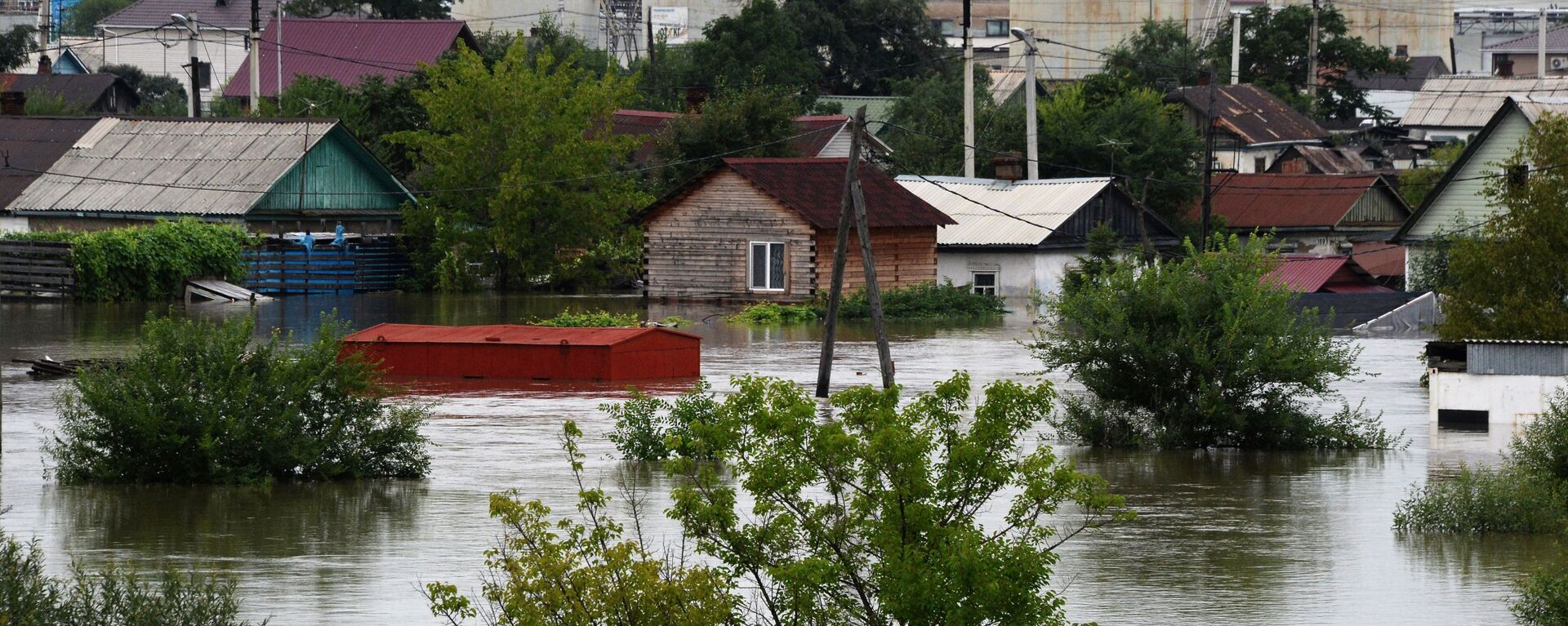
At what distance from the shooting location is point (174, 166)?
187ft

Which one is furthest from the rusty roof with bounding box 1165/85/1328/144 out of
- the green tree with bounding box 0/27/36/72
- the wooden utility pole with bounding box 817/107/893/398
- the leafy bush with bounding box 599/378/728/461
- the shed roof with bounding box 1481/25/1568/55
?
the leafy bush with bounding box 599/378/728/461

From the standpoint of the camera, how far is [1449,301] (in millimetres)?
32250

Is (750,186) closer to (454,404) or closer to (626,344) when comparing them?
(626,344)

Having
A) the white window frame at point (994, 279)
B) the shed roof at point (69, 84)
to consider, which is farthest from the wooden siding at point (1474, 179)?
the shed roof at point (69, 84)

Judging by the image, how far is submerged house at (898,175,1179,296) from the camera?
56.8m

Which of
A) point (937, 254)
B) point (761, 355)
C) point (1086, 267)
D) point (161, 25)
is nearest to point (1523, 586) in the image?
point (761, 355)

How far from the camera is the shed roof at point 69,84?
8756cm

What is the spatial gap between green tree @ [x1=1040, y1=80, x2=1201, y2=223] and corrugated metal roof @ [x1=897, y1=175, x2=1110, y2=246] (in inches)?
161

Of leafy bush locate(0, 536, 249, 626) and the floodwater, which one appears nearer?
leafy bush locate(0, 536, 249, 626)

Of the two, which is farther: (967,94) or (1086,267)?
(967,94)

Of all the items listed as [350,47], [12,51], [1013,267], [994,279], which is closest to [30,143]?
[994,279]

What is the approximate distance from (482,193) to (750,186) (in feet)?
27.0

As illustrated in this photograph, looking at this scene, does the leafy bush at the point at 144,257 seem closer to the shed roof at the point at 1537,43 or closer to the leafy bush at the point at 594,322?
the leafy bush at the point at 594,322

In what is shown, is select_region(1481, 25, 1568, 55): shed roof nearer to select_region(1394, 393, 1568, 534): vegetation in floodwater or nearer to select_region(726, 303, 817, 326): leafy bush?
select_region(726, 303, 817, 326): leafy bush
